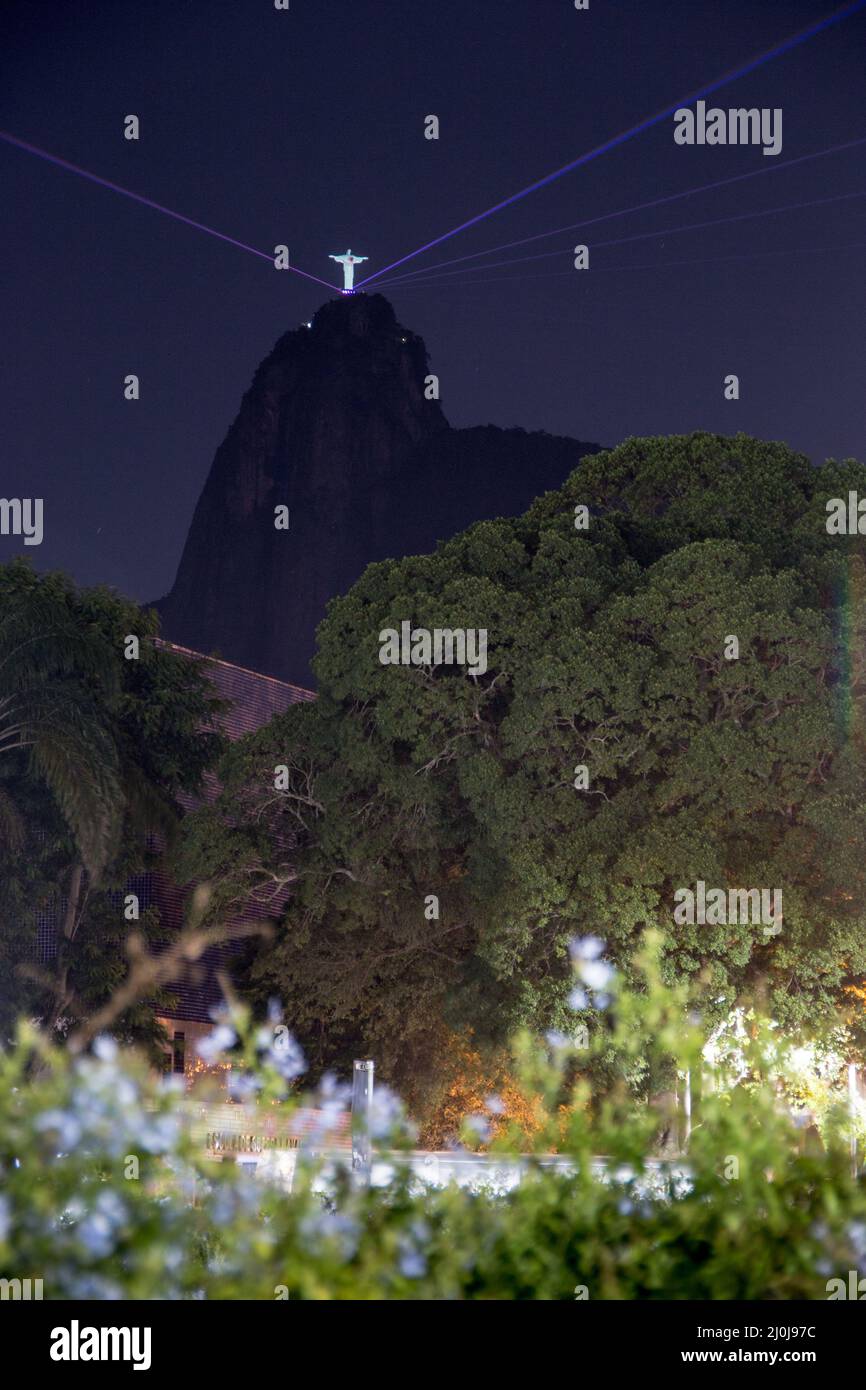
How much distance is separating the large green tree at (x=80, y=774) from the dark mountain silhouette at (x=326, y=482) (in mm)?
59464

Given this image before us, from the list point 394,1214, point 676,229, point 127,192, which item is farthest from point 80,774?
point 127,192

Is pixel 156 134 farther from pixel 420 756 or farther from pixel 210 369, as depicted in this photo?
pixel 420 756

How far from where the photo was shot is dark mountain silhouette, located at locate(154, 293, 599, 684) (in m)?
90.6

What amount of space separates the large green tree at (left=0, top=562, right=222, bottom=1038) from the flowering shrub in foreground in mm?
17187

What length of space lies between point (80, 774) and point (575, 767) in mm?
5872

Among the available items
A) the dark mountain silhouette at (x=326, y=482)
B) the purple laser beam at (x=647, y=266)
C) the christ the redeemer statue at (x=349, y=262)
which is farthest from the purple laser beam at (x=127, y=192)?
the dark mountain silhouette at (x=326, y=482)

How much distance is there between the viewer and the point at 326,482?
9719cm

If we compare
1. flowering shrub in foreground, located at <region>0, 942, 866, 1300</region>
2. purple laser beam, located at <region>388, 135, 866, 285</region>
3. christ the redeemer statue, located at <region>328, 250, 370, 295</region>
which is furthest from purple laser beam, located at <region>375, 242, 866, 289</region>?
flowering shrub in foreground, located at <region>0, 942, 866, 1300</region>

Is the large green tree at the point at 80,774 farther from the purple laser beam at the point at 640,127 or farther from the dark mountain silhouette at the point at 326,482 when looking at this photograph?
the dark mountain silhouette at the point at 326,482

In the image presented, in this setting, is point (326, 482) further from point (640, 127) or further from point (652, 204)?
point (640, 127)

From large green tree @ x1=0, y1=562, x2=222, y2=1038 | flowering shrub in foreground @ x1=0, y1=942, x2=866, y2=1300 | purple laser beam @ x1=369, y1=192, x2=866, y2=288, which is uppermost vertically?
purple laser beam @ x1=369, y1=192, x2=866, y2=288

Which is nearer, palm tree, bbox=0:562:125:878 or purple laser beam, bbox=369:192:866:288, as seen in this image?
palm tree, bbox=0:562:125:878

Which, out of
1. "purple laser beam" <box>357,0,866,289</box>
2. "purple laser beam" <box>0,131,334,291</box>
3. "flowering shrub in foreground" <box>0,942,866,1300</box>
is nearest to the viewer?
"flowering shrub in foreground" <box>0,942,866,1300</box>

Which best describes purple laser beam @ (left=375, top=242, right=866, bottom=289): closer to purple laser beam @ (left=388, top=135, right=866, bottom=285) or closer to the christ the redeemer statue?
purple laser beam @ (left=388, top=135, right=866, bottom=285)
